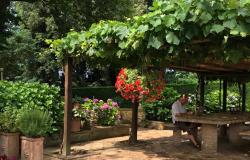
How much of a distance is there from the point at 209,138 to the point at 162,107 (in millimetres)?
5256

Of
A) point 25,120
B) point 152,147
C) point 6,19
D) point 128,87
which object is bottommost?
point 152,147

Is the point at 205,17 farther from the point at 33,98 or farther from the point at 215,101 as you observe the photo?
the point at 215,101

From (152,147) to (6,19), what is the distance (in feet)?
37.1

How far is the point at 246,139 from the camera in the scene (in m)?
12.8

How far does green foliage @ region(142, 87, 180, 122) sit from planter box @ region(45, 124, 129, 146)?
2.45 m

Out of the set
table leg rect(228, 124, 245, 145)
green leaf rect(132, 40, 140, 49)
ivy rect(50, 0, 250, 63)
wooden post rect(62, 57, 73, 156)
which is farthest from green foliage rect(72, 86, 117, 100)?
green leaf rect(132, 40, 140, 49)

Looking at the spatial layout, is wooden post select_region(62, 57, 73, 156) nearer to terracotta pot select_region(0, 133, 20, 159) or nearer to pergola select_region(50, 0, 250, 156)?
terracotta pot select_region(0, 133, 20, 159)

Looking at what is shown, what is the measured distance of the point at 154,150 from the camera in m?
10.4

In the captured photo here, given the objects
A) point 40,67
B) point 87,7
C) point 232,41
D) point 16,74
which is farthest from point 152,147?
point 16,74

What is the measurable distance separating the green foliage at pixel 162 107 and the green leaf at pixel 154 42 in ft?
30.3

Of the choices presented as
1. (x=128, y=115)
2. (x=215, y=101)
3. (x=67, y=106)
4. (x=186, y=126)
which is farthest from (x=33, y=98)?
(x=215, y=101)

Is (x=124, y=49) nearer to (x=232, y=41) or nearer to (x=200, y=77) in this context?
(x=232, y=41)

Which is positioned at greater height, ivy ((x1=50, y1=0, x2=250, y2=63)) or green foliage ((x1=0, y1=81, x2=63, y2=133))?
ivy ((x1=50, y1=0, x2=250, y2=63))

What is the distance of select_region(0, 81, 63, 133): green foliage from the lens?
989 cm
